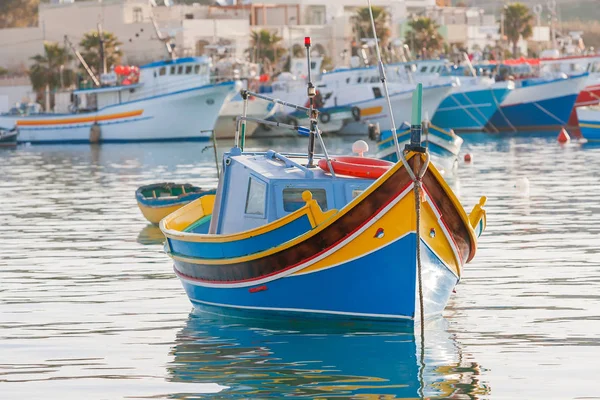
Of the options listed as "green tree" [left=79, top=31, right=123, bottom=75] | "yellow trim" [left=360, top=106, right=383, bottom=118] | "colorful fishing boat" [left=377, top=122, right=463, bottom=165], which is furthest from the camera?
"green tree" [left=79, top=31, right=123, bottom=75]

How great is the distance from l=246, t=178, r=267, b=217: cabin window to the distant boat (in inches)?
2626

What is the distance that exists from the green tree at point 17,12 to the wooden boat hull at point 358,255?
6277 inches

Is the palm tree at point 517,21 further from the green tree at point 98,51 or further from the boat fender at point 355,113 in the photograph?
the boat fender at point 355,113

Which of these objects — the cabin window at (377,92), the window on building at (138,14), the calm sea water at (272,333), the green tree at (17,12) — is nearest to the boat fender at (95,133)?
the cabin window at (377,92)

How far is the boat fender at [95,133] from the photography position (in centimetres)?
8956

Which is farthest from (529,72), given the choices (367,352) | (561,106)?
(367,352)

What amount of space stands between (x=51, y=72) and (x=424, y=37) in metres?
32.5

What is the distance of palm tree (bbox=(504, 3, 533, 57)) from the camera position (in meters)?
131

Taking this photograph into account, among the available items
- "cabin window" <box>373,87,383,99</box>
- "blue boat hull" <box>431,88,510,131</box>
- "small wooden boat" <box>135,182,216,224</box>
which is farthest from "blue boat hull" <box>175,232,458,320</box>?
"cabin window" <box>373,87,383,99</box>

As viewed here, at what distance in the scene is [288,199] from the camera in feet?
59.7

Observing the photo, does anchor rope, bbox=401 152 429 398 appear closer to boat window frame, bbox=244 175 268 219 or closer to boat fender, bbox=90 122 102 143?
boat window frame, bbox=244 175 268 219

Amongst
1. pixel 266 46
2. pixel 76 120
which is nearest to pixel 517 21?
pixel 266 46

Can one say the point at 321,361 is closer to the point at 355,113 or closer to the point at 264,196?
the point at 264,196

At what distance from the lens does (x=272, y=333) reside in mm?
17359
